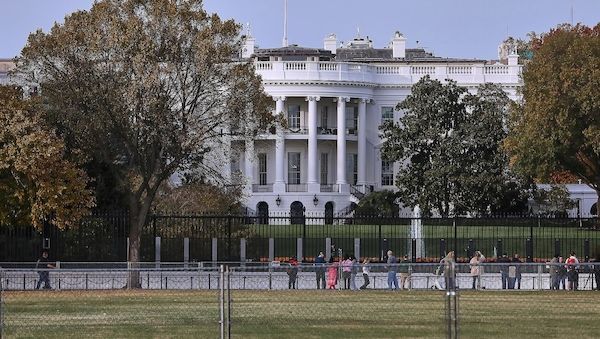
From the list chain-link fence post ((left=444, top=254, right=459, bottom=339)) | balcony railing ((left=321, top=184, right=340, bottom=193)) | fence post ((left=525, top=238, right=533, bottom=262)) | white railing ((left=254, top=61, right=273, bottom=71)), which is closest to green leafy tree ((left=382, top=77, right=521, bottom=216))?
balcony railing ((left=321, top=184, right=340, bottom=193))

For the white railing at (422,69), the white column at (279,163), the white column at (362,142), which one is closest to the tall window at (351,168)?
the white column at (362,142)

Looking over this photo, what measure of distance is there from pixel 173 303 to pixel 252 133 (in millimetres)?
26241

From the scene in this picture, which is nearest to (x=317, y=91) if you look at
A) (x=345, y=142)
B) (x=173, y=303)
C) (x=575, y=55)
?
(x=345, y=142)

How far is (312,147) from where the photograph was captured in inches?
4018

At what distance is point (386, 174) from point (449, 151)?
18802 mm

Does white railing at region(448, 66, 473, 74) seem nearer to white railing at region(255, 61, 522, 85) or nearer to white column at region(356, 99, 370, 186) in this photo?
white railing at region(255, 61, 522, 85)

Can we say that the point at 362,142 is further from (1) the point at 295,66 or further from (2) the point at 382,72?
(1) the point at 295,66

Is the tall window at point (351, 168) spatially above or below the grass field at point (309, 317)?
above

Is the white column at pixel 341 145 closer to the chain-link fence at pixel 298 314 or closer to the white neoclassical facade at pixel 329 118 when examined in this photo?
the white neoclassical facade at pixel 329 118

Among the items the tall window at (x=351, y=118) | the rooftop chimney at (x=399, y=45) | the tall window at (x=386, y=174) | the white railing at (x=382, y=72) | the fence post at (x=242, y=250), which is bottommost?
the fence post at (x=242, y=250)

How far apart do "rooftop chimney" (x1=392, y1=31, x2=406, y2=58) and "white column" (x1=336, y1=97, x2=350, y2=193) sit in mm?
12825

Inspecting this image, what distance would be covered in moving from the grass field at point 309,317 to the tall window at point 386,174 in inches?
2885

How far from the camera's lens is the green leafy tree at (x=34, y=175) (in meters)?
54.0

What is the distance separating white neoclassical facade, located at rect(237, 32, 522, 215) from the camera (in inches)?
3999
